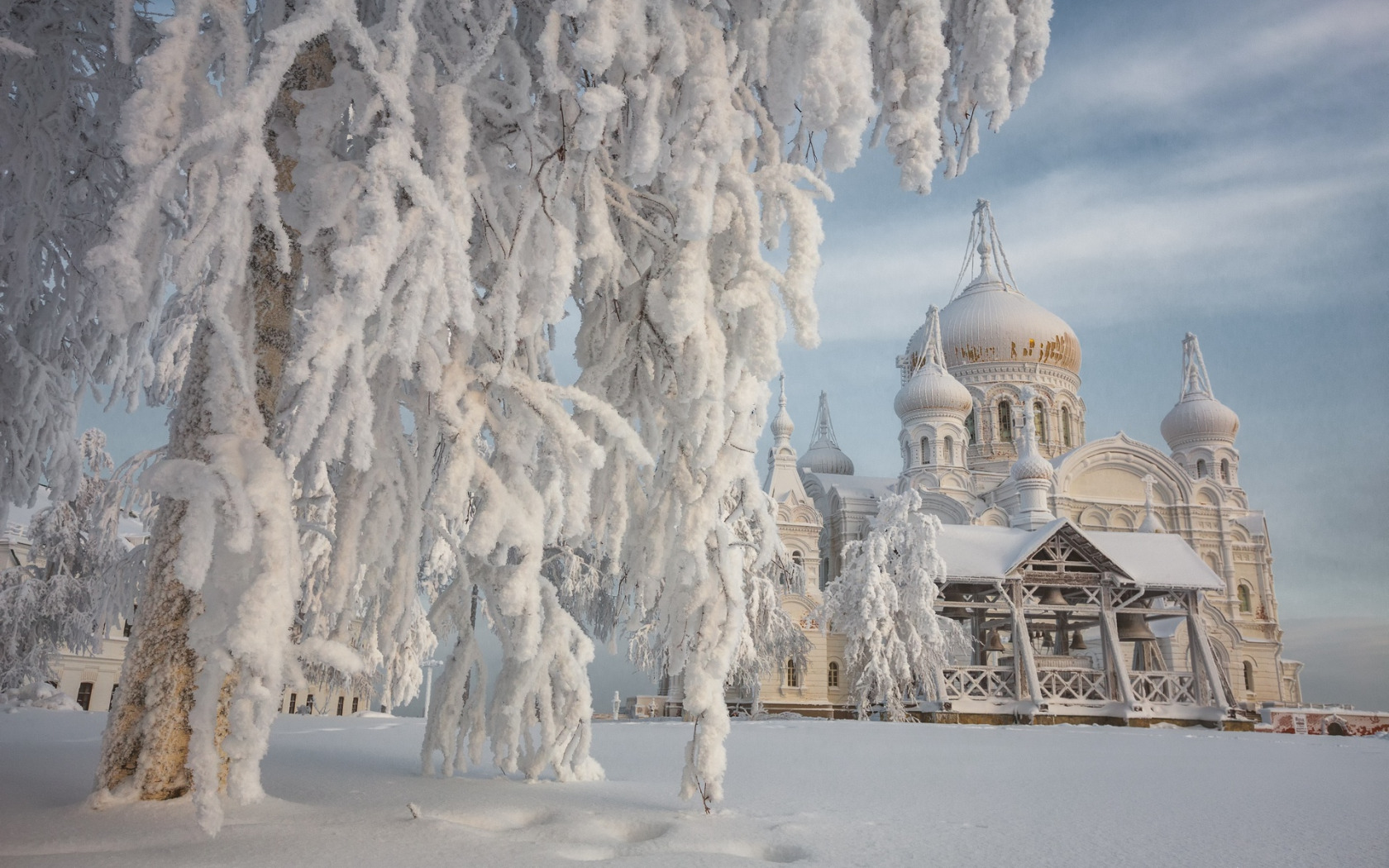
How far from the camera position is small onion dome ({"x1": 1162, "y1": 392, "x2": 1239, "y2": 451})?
4409 cm

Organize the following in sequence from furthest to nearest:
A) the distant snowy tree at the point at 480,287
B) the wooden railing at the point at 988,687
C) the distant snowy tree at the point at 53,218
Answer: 1. the wooden railing at the point at 988,687
2. the distant snowy tree at the point at 53,218
3. the distant snowy tree at the point at 480,287

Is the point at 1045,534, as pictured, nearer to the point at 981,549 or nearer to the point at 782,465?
the point at 981,549

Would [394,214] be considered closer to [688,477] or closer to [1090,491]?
[688,477]

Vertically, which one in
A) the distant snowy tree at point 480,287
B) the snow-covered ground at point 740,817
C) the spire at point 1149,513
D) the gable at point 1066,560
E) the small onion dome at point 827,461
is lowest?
the snow-covered ground at point 740,817

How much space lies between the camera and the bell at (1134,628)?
22.2 m

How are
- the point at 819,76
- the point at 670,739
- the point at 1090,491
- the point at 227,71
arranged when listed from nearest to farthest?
the point at 227,71 < the point at 819,76 < the point at 670,739 < the point at 1090,491

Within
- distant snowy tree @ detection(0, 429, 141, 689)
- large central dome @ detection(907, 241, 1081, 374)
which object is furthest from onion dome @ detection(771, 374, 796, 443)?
distant snowy tree @ detection(0, 429, 141, 689)

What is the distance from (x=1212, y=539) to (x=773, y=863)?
43.8 m

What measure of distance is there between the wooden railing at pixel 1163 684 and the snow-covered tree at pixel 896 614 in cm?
424

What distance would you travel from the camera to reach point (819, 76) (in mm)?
3016

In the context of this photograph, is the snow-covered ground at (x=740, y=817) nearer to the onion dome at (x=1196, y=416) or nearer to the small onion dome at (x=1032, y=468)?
the small onion dome at (x=1032, y=468)

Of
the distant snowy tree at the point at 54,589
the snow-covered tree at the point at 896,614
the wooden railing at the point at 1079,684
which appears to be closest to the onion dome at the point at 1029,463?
the snow-covered tree at the point at 896,614

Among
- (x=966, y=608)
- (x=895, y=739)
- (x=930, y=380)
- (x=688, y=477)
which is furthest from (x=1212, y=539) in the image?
(x=688, y=477)

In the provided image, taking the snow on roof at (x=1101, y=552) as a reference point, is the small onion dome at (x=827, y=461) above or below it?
above
